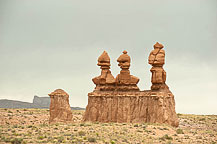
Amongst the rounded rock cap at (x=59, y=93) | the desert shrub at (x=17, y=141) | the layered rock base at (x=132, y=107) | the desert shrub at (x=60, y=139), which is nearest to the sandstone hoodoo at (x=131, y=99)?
the layered rock base at (x=132, y=107)

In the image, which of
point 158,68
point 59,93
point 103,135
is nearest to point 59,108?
point 59,93

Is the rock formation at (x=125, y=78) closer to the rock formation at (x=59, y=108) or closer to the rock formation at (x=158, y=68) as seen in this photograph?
the rock formation at (x=158, y=68)

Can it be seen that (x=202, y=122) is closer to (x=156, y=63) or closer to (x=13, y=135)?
(x=156, y=63)

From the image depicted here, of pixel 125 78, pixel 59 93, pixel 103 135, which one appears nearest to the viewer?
pixel 103 135

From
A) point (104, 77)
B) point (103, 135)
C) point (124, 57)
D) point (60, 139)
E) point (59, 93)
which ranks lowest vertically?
point (60, 139)

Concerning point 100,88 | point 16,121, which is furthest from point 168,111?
point 16,121

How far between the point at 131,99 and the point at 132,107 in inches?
43.4

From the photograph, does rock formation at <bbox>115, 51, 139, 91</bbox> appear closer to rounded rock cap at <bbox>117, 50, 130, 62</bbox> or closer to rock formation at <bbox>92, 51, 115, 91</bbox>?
rounded rock cap at <bbox>117, 50, 130, 62</bbox>

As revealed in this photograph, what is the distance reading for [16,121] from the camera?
6588cm

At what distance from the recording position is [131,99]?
180ft

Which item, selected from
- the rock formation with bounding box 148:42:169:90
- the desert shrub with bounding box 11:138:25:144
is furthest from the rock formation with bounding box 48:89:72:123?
the desert shrub with bounding box 11:138:25:144

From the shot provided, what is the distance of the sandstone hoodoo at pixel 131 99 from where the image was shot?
52.4m

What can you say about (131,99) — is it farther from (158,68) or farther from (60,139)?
(60,139)

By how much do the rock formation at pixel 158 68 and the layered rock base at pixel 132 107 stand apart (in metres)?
1.05
